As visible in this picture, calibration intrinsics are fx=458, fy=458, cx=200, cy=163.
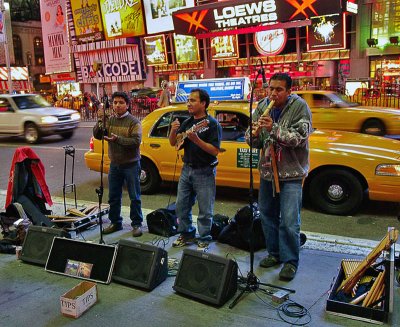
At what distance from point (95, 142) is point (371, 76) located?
16925 mm

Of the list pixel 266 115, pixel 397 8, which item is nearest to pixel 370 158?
pixel 266 115

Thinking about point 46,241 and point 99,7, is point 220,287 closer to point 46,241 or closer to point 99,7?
point 46,241

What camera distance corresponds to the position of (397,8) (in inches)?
797

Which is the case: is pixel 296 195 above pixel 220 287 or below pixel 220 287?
above

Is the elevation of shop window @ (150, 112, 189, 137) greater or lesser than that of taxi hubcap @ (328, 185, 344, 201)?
greater

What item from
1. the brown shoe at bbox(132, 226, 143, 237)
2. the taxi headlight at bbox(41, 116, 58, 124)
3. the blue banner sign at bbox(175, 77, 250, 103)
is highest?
the blue banner sign at bbox(175, 77, 250, 103)

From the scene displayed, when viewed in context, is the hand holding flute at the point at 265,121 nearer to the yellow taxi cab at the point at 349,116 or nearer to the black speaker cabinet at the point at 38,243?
the black speaker cabinet at the point at 38,243

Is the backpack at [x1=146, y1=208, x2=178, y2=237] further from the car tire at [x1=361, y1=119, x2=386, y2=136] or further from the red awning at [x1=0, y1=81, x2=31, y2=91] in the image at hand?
the red awning at [x1=0, y1=81, x2=31, y2=91]

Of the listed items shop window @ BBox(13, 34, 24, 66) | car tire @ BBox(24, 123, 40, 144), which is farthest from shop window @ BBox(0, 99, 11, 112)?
shop window @ BBox(13, 34, 24, 66)

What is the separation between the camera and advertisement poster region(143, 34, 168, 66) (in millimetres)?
28750

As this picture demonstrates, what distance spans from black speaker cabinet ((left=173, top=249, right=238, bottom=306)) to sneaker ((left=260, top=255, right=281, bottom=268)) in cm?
70

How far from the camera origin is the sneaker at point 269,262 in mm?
4656

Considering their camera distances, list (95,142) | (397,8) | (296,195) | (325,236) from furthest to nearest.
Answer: (397,8), (95,142), (325,236), (296,195)

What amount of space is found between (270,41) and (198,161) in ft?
67.7
